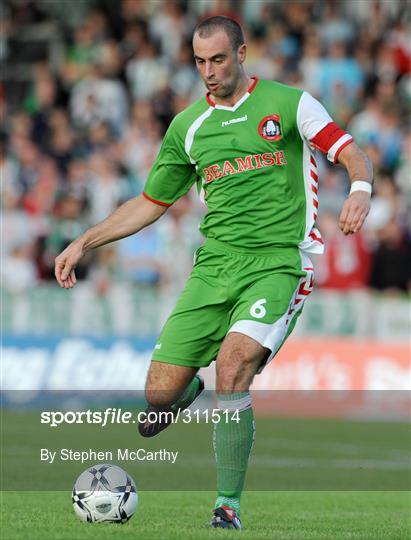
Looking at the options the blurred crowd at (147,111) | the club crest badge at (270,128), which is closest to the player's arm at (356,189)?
the club crest badge at (270,128)

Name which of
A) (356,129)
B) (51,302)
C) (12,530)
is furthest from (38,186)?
(12,530)

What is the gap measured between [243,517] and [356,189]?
2277 mm

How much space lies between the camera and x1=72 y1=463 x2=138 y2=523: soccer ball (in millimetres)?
7871

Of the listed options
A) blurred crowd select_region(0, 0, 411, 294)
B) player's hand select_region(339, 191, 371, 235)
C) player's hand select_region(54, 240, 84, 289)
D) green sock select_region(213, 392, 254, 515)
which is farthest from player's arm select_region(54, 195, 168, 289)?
blurred crowd select_region(0, 0, 411, 294)

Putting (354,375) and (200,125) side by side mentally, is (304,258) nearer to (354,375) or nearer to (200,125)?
(200,125)

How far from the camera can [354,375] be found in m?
17.9

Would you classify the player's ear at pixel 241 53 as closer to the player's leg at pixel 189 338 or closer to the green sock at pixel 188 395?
the player's leg at pixel 189 338

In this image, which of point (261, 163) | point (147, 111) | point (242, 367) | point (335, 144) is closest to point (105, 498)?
point (242, 367)

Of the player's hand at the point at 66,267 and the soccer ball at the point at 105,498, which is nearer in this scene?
the soccer ball at the point at 105,498

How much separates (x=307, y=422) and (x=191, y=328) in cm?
894

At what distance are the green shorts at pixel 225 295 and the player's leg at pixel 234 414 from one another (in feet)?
0.66

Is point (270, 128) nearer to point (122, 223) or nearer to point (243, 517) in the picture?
point (122, 223)

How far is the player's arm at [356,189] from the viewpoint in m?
7.30

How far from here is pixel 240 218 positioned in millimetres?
8266
